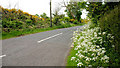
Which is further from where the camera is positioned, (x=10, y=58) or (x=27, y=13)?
(x=27, y=13)

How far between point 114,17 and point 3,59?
597 cm

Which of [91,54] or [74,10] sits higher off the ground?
[74,10]

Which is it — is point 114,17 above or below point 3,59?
above

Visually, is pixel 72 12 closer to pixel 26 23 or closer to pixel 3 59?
pixel 26 23

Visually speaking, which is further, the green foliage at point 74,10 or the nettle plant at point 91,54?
the green foliage at point 74,10

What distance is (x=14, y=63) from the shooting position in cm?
489

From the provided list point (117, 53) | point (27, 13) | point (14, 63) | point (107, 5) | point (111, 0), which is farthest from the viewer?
point (27, 13)

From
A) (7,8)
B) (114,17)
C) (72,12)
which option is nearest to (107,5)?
(114,17)

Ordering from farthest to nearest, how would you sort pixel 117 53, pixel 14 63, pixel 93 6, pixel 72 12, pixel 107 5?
pixel 72 12 → pixel 93 6 → pixel 107 5 → pixel 14 63 → pixel 117 53

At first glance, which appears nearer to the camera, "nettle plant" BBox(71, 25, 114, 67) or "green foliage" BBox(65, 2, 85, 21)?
"nettle plant" BBox(71, 25, 114, 67)

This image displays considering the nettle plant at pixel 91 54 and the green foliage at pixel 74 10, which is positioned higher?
the green foliage at pixel 74 10

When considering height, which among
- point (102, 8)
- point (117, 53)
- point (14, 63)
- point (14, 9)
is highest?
point (14, 9)

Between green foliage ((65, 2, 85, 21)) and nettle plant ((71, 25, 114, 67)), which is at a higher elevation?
green foliage ((65, 2, 85, 21))

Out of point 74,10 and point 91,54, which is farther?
point 74,10
